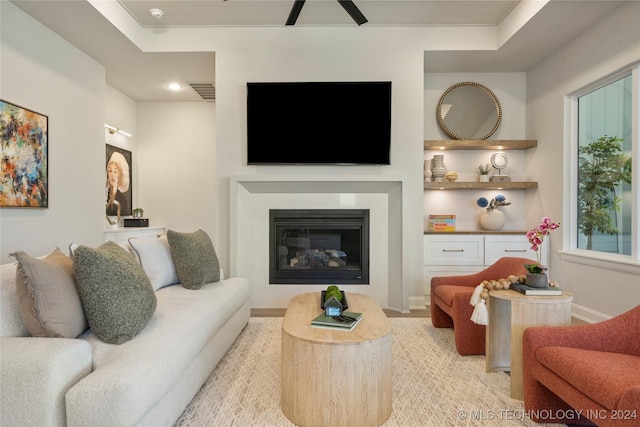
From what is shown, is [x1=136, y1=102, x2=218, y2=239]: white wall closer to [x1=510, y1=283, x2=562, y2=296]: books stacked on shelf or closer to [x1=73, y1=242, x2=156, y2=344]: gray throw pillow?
[x1=73, y1=242, x2=156, y2=344]: gray throw pillow

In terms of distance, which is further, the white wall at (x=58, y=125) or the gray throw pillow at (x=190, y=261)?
the white wall at (x=58, y=125)

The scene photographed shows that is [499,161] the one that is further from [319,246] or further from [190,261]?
[190,261]

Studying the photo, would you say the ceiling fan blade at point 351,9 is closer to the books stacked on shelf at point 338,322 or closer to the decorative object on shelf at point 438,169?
the decorative object on shelf at point 438,169

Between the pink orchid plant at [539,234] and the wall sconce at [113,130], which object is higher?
the wall sconce at [113,130]

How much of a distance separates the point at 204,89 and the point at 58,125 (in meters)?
1.93

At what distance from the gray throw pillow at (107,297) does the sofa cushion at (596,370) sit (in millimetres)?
1950

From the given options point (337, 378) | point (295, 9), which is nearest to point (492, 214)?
point (295, 9)

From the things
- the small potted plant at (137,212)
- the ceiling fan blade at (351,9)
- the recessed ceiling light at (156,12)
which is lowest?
the small potted plant at (137,212)

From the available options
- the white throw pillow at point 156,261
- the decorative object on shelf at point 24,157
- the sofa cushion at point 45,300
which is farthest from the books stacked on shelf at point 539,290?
the decorative object on shelf at point 24,157

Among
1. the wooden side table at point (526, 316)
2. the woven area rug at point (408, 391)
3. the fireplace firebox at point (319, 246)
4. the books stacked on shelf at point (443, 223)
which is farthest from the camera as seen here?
the books stacked on shelf at point (443, 223)

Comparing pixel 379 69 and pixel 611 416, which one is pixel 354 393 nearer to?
pixel 611 416

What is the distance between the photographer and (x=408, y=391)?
193 cm

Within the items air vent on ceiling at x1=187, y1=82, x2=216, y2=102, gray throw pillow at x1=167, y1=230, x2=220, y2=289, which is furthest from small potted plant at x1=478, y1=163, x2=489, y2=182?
air vent on ceiling at x1=187, y1=82, x2=216, y2=102

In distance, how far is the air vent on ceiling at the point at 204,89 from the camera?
4.48 m
